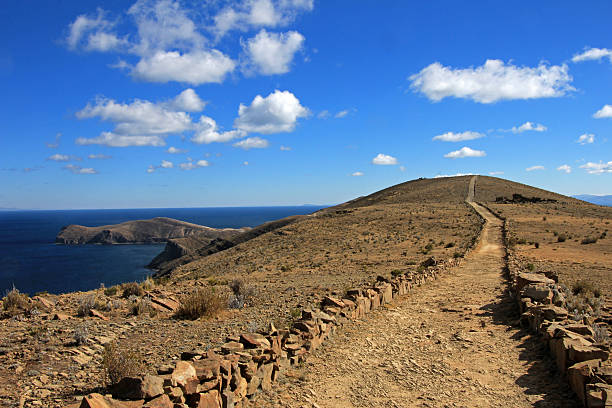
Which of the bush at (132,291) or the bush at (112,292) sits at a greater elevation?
the bush at (132,291)

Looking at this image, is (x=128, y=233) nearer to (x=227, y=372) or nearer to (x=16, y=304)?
(x=16, y=304)

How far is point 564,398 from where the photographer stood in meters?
5.86

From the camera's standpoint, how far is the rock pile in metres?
4.55

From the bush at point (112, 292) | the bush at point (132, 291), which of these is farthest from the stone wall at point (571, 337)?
the bush at point (112, 292)

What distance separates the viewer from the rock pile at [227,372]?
455 centimetres

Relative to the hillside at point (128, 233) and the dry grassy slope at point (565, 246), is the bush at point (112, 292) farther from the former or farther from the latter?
the hillside at point (128, 233)

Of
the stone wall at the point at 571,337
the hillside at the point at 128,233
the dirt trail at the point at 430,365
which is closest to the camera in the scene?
the stone wall at the point at 571,337

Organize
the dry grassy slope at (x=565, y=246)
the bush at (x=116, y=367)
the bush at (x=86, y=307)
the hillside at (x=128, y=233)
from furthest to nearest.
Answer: the hillside at (x=128, y=233) → the dry grassy slope at (x=565, y=246) → the bush at (x=86, y=307) → the bush at (x=116, y=367)

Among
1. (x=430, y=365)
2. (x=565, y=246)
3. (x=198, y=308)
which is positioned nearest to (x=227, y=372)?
(x=430, y=365)

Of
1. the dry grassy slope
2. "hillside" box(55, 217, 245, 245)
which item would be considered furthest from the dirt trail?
"hillside" box(55, 217, 245, 245)

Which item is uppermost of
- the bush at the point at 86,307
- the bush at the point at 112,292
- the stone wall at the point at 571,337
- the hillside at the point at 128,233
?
the stone wall at the point at 571,337

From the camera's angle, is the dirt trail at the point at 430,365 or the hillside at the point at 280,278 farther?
the hillside at the point at 280,278

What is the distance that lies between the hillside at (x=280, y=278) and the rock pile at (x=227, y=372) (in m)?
1.32

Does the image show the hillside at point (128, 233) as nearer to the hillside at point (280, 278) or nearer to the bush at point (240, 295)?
the hillside at point (280, 278)
